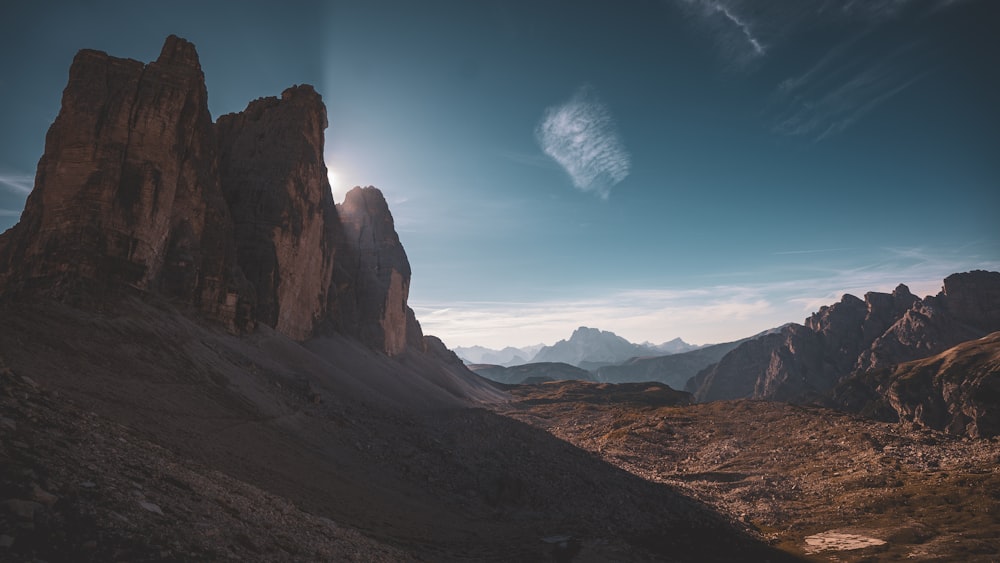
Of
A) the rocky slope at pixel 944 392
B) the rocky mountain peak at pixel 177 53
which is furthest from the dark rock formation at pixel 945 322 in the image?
the rocky mountain peak at pixel 177 53

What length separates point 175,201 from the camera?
153ft

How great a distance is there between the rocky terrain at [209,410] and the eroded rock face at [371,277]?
24.4 m

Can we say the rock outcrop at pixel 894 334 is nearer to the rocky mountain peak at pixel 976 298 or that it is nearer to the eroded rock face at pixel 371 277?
the rocky mountain peak at pixel 976 298

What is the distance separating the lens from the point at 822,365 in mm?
195250

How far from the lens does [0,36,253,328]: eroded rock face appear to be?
36.7 metres

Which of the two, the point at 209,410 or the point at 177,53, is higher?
the point at 177,53

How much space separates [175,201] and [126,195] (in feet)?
23.1

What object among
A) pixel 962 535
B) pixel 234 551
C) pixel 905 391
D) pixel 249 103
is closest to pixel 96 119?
pixel 249 103

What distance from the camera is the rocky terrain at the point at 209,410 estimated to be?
37.2 feet

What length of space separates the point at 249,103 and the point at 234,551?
8098 centimetres

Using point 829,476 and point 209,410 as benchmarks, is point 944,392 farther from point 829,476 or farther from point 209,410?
point 209,410

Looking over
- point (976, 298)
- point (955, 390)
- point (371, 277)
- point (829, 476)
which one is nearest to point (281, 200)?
point (371, 277)

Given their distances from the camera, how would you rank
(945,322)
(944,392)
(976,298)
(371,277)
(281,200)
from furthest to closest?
(976,298) < (945,322) < (371,277) < (944,392) < (281,200)

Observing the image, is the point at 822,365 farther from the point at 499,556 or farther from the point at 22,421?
the point at 22,421
